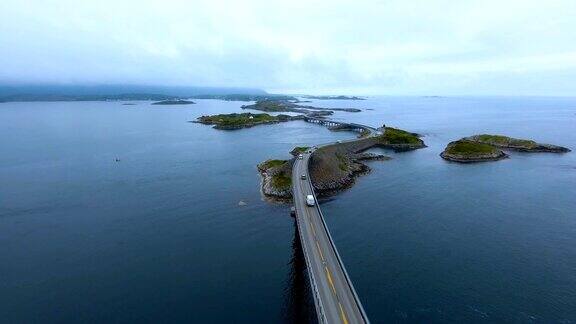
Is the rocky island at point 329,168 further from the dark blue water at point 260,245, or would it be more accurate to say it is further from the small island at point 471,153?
the small island at point 471,153

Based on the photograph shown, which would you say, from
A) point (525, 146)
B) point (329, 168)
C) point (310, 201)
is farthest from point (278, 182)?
point (525, 146)

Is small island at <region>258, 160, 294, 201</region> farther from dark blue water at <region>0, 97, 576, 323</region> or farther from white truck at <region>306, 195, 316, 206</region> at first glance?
white truck at <region>306, 195, 316, 206</region>

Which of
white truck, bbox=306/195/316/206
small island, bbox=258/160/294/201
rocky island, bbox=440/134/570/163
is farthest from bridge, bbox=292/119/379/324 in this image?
rocky island, bbox=440/134/570/163

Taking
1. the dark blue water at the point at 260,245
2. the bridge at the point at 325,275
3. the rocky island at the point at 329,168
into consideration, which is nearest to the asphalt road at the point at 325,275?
the bridge at the point at 325,275

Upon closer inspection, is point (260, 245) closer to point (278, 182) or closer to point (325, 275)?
point (325, 275)

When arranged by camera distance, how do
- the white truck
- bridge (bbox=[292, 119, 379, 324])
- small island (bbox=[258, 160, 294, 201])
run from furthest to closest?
small island (bbox=[258, 160, 294, 201])
the white truck
bridge (bbox=[292, 119, 379, 324])

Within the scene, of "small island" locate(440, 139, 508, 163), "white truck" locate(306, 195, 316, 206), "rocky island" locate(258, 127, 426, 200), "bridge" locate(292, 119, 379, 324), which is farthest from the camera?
"small island" locate(440, 139, 508, 163)
